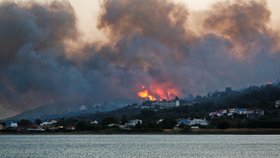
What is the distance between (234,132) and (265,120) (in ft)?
34.8

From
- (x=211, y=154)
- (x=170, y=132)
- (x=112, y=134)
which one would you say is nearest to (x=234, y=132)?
(x=170, y=132)

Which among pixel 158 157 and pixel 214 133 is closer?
pixel 158 157

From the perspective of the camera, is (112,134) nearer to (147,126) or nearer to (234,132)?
(147,126)

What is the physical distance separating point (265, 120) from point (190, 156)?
79516 millimetres

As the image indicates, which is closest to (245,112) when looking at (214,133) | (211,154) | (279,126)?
(214,133)

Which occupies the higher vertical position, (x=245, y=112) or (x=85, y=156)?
(x=245, y=112)

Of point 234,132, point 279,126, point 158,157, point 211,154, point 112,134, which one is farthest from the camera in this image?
point 112,134

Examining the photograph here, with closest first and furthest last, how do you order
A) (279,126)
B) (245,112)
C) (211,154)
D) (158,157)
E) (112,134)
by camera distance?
(158,157) → (211,154) → (279,126) → (112,134) → (245,112)

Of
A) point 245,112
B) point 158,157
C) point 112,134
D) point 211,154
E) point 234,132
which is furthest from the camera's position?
point 245,112

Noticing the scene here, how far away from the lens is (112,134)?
6875 inches

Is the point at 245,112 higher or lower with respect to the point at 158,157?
higher

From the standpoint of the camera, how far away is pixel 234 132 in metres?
157

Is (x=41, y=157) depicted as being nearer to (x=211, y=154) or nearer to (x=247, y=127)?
(x=211, y=154)

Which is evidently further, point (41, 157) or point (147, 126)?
point (147, 126)
